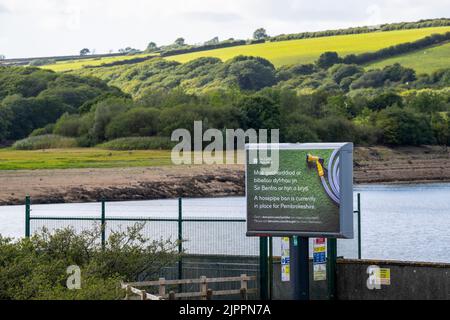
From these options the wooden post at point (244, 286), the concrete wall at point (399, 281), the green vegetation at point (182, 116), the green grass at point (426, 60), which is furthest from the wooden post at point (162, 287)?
the green grass at point (426, 60)

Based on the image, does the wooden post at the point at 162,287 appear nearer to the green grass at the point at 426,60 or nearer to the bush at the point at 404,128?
the bush at the point at 404,128

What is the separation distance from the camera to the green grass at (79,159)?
90812 mm

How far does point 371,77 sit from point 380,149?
73.2 m

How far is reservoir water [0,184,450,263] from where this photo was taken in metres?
43.0

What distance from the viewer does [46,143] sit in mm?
113562

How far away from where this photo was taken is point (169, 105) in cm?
12262

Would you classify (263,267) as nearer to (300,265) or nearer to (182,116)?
(300,265)

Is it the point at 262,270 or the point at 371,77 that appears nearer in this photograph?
the point at 262,270

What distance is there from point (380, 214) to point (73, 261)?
46.1 m

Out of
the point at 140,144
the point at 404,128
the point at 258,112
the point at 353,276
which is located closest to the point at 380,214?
the point at 140,144

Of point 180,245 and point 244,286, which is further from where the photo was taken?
point 180,245

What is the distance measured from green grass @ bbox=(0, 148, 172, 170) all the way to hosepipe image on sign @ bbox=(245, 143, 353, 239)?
215 ft
